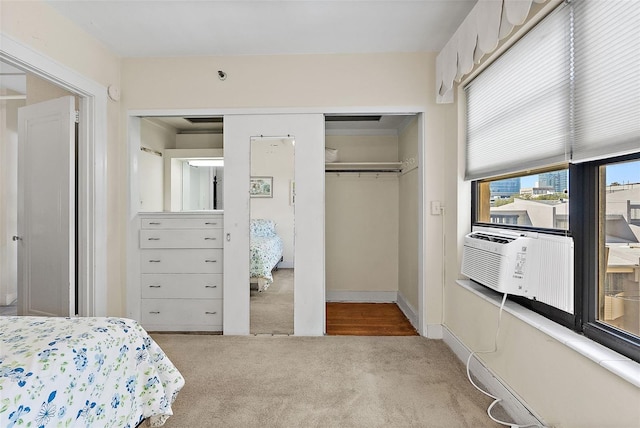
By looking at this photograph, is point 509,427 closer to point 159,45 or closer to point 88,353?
point 88,353

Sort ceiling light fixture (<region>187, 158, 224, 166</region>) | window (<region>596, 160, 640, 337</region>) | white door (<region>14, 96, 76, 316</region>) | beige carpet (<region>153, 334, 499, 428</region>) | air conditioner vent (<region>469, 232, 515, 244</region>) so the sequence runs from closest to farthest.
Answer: window (<region>596, 160, 640, 337</region>), beige carpet (<region>153, 334, 499, 428</region>), air conditioner vent (<region>469, 232, 515, 244</region>), white door (<region>14, 96, 76, 316</region>), ceiling light fixture (<region>187, 158, 224, 166</region>)

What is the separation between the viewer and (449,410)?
1.88 meters

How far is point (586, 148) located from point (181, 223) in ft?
10.0

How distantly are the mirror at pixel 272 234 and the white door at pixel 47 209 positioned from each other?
1.47 metres

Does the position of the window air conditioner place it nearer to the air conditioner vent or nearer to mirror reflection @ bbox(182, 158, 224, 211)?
the air conditioner vent

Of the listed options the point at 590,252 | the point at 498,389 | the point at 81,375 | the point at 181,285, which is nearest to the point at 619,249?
the point at 590,252

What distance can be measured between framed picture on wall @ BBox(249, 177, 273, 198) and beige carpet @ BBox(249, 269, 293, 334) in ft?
2.41

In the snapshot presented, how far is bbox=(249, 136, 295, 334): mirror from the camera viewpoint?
3.03 metres

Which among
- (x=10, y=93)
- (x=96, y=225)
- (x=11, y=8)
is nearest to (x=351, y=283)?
(x=96, y=225)

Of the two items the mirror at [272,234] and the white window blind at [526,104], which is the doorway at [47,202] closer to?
the mirror at [272,234]

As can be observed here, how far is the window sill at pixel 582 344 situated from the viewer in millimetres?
1186

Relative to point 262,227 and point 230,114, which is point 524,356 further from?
point 230,114

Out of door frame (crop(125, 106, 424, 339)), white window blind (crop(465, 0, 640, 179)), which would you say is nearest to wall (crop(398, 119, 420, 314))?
door frame (crop(125, 106, 424, 339))

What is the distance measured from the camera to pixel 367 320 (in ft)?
11.5
